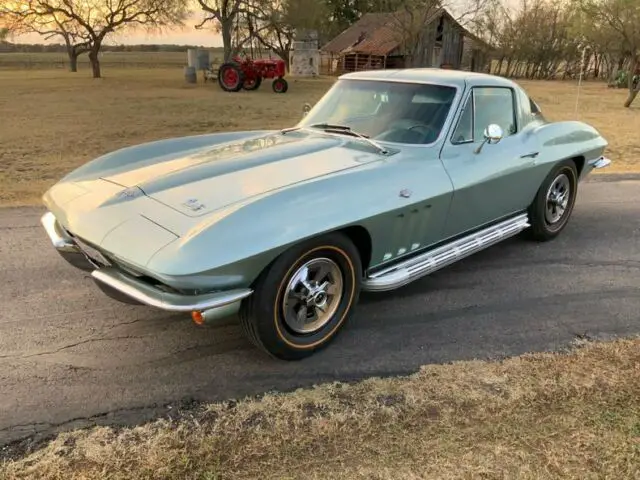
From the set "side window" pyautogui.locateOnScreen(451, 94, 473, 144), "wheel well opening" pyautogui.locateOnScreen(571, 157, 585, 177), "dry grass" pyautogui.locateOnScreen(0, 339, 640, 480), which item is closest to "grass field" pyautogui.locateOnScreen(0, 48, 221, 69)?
"wheel well opening" pyautogui.locateOnScreen(571, 157, 585, 177)

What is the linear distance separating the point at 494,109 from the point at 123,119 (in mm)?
12916

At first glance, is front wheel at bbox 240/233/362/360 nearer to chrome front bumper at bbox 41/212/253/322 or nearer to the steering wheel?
chrome front bumper at bbox 41/212/253/322

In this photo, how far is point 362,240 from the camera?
3.33m

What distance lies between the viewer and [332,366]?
3.19 metres

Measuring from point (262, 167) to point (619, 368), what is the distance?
242 cm

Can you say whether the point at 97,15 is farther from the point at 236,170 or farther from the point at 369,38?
the point at 236,170

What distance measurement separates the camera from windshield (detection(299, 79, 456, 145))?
4008 millimetres

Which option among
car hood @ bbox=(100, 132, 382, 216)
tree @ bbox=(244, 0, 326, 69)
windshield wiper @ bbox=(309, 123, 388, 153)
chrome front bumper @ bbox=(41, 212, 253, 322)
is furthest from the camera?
tree @ bbox=(244, 0, 326, 69)

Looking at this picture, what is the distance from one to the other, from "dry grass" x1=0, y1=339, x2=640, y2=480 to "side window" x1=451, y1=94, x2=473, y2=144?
68.9 inches

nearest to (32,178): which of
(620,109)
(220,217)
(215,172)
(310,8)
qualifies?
(215,172)

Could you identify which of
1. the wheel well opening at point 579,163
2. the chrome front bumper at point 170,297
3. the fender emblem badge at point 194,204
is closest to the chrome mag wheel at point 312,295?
the chrome front bumper at point 170,297

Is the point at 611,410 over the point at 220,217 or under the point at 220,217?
under

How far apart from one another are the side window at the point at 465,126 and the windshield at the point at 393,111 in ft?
0.42

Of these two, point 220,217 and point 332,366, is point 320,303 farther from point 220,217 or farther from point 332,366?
point 220,217
